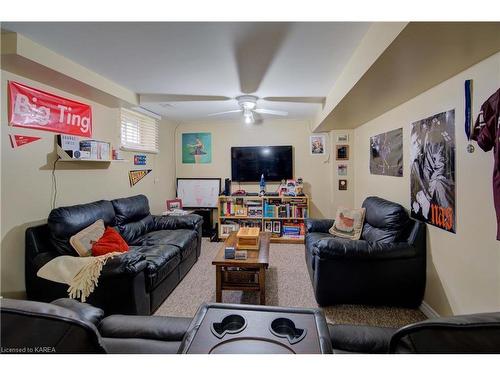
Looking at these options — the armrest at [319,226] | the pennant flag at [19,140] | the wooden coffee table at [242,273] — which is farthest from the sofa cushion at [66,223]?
the armrest at [319,226]

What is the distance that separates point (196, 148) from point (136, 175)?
150 cm

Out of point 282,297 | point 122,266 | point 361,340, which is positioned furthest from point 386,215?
point 122,266

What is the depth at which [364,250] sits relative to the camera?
2123mm

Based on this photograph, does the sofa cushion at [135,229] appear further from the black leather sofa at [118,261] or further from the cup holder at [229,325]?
the cup holder at [229,325]

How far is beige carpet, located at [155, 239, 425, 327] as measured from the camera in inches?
83.5

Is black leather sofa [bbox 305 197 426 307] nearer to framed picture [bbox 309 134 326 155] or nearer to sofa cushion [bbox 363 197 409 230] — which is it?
sofa cushion [bbox 363 197 409 230]

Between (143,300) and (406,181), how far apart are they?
2830 mm

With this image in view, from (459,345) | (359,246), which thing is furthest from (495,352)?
(359,246)

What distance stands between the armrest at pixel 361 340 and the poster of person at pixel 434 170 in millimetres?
1345

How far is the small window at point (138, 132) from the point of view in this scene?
3.47 meters

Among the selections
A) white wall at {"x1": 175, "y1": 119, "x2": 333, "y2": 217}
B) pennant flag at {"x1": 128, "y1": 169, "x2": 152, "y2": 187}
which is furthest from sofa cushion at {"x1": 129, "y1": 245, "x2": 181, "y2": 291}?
white wall at {"x1": 175, "y1": 119, "x2": 333, "y2": 217}

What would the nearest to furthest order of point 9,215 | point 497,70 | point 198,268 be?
1. point 497,70
2. point 9,215
3. point 198,268
